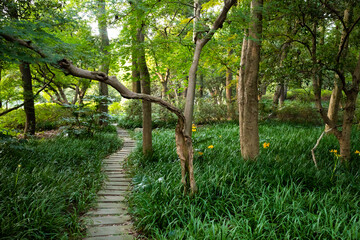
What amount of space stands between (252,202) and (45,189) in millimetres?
3429

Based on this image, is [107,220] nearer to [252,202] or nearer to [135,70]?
[252,202]

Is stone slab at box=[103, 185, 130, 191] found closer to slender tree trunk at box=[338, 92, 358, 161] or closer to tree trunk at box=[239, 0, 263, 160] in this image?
tree trunk at box=[239, 0, 263, 160]

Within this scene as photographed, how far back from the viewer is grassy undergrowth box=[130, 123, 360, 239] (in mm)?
2947

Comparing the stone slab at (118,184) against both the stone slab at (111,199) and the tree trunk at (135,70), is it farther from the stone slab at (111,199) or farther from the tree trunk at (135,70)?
the tree trunk at (135,70)

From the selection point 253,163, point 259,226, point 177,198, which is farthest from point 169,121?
point 259,226

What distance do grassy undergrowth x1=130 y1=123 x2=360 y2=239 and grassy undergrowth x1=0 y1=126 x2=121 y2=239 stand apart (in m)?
0.95

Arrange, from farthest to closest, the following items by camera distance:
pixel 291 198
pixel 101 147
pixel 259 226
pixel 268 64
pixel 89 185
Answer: pixel 101 147, pixel 268 64, pixel 89 185, pixel 291 198, pixel 259 226

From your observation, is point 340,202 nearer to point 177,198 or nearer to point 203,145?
point 177,198

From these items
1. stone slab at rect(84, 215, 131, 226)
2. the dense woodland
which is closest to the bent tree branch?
the dense woodland

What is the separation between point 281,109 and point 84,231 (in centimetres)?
1076

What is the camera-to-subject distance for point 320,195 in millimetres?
3900

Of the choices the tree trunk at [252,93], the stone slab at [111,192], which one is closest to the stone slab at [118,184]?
the stone slab at [111,192]

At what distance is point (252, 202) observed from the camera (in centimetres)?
373

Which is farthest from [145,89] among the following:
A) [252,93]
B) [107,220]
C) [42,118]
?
[42,118]
